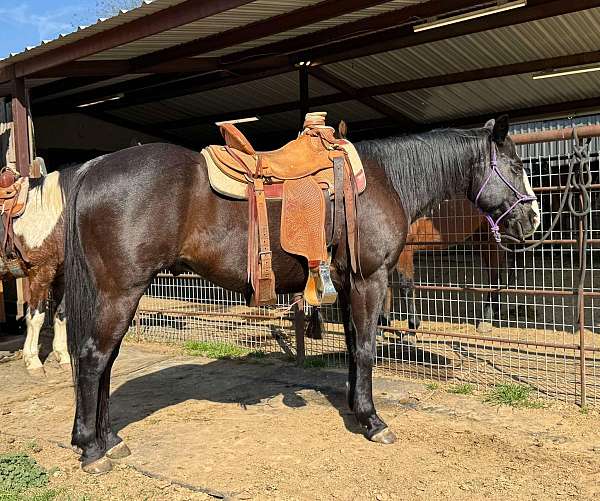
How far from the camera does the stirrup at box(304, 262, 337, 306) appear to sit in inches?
128

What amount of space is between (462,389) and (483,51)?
15.6 ft

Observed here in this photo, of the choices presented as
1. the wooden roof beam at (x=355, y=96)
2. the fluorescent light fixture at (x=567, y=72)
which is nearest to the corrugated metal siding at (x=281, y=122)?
the wooden roof beam at (x=355, y=96)

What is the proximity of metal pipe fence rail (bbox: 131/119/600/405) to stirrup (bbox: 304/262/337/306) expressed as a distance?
360mm

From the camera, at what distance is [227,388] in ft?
14.9

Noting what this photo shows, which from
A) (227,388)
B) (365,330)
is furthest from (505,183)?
(227,388)

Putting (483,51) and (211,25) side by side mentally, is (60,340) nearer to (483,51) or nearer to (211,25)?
(211,25)

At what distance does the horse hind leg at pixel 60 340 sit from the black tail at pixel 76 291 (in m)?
2.57

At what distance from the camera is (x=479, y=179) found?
3.78m

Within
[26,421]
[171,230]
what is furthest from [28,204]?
[171,230]

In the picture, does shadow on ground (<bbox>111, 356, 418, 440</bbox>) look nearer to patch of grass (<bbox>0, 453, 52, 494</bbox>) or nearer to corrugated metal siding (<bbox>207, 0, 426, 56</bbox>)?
patch of grass (<bbox>0, 453, 52, 494</bbox>)

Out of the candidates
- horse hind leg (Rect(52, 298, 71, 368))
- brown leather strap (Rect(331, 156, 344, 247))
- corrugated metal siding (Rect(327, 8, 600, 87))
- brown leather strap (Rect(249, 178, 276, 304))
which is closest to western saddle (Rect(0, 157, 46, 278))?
horse hind leg (Rect(52, 298, 71, 368))

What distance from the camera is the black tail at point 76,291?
3.07 m

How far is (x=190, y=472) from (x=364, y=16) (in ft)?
15.8

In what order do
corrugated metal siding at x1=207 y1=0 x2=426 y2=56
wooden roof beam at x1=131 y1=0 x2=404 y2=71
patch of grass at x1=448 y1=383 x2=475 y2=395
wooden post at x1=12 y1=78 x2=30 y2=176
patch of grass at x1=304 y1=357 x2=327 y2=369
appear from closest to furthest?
1. patch of grass at x1=448 y1=383 x2=475 y2=395
2. wooden roof beam at x1=131 y1=0 x2=404 y2=71
3. patch of grass at x1=304 y1=357 x2=327 y2=369
4. corrugated metal siding at x1=207 y1=0 x2=426 y2=56
5. wooden post at x1=12 y1=78 x2=30 y2=176
